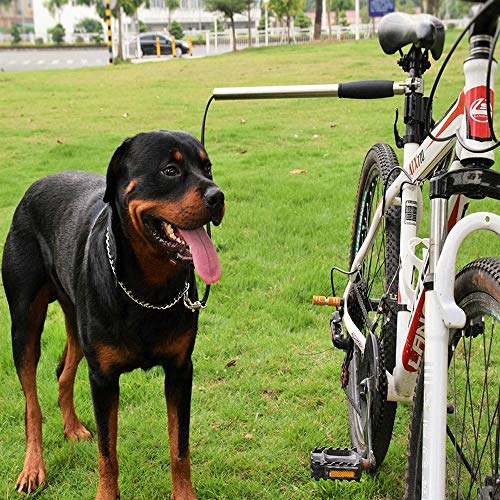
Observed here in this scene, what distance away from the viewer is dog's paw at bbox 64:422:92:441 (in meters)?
3.53

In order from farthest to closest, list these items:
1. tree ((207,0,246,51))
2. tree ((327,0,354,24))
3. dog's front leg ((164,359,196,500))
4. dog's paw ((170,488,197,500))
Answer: tree ((327,0,354,24)) → tree ((207,0,246,51)) → dog's paw ((170,488,197,500)) → dog's front leg ((164,359,196,500))

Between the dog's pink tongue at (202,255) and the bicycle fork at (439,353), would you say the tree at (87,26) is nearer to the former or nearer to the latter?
the dog's pink tongue at (202,255)

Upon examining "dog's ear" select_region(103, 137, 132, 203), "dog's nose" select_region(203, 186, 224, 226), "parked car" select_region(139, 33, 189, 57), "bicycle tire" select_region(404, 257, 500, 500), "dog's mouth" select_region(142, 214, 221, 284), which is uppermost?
"parked car" select_region(139, 33, 189, 57)

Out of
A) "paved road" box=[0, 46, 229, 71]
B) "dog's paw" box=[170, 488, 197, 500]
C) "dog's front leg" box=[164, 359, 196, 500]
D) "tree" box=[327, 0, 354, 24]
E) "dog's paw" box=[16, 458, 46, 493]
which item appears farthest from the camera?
"tree" box=[327, 0, 354, 24]

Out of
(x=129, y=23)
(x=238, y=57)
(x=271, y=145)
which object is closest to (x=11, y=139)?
(x=271, y=145)

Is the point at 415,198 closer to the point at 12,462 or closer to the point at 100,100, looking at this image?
the point at 12,462

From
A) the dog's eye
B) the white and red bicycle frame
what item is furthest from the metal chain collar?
the white and red bicycle frame

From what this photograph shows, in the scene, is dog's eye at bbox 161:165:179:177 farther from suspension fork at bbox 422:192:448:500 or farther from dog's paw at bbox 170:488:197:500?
dog's paw at bbox 170:488:197:500

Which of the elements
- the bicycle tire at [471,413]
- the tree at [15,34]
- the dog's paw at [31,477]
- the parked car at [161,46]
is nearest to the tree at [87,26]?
the tree at [15,34]

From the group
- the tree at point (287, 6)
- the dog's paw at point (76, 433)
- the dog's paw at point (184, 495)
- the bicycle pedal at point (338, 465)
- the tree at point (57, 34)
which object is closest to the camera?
the bicycle pedal at point (338, 465)

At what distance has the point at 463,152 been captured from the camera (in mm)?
1968

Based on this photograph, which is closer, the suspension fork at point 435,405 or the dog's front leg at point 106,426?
the suspension fork at point 435,405

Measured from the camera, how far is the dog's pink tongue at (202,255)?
2.48m

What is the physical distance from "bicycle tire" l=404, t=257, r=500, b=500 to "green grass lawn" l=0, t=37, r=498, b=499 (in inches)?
29.7
